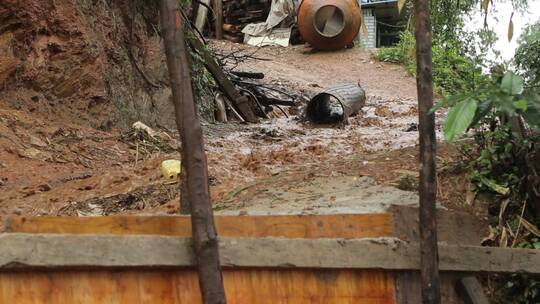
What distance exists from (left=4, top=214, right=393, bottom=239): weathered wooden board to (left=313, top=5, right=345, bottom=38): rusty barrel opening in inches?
605

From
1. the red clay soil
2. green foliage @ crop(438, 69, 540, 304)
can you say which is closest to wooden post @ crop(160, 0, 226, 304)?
green foliage @ crop(438, 69, 540, 304)

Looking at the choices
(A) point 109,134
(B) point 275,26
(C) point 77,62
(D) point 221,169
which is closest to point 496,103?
(D) point 221,169

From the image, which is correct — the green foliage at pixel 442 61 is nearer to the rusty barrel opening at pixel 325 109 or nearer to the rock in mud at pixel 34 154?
the rusty barrel opening at pixel 325 109

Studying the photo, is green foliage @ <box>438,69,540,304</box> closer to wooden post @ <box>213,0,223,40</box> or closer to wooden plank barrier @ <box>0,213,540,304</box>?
wooden plank barrier @ <box>0,213,540,304</box>

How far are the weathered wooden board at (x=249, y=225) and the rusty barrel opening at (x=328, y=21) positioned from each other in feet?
50.4

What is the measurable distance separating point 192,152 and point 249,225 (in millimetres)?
563

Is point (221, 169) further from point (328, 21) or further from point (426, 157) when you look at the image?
point (328, 21)

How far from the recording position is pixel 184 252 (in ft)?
7.83

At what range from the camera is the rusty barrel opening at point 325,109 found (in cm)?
962

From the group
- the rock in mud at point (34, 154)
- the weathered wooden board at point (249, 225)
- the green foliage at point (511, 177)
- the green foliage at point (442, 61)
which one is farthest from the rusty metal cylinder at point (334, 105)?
the weathered wooden board at point (249, 225)

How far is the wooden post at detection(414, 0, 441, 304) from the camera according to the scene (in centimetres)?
236

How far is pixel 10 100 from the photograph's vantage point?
589 cm

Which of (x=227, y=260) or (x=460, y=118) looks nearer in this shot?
(x=460, y=118)

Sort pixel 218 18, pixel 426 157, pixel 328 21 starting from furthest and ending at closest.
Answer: pixel 218 18
pixel 328 21
pixel 426 157
